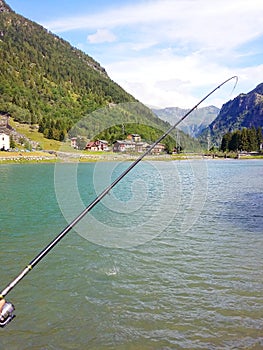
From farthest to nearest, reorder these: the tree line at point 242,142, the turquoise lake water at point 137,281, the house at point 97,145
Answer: the tree line at point 242,142 < the house at point 97,145 < the turquoise lake water at point 137,281

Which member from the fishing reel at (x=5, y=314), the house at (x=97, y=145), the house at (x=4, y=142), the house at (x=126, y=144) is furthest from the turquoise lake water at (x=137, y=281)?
the house at (x=4, y=142)

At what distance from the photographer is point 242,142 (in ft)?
466

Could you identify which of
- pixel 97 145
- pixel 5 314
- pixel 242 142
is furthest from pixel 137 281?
pixel 242 142

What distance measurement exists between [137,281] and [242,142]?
456 feet

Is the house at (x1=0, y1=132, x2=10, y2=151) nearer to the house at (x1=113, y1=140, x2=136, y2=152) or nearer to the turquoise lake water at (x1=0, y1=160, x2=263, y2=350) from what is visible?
the house at (x1=113, y1=140, x2=136, y2=152)

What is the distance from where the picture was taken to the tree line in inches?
5599

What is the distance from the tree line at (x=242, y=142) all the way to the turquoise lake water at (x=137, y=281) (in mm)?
128480

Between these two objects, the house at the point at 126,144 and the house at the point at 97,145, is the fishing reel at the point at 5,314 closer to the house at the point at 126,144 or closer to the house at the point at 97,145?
the house at the point at 126,144

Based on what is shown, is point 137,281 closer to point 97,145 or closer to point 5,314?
point 5,314

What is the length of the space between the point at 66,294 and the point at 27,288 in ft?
3.35

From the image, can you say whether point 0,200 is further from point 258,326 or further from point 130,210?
point 258,326

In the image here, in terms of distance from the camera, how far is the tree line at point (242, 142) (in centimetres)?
14223

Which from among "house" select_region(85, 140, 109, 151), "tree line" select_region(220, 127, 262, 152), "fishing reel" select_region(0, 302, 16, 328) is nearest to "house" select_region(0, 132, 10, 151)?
"house" select_region(85, 140, 109, 151)

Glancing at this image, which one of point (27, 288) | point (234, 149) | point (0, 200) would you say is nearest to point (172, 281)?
point (27, 288)
